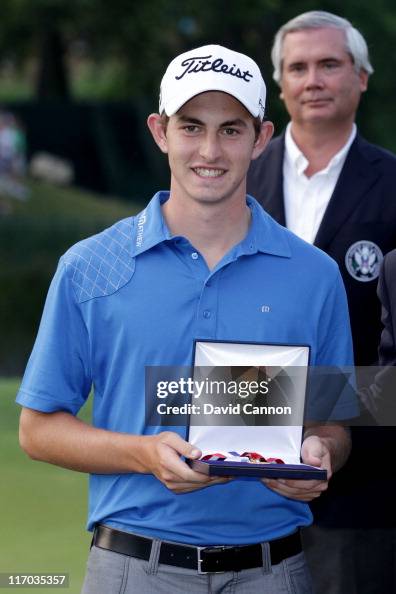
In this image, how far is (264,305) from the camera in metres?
3.48

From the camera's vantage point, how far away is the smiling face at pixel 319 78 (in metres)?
5.53

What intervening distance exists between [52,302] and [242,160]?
0.60 meters

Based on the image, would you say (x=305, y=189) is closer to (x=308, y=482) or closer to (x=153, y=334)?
(x=153, y=334)

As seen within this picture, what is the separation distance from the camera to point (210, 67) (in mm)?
3541

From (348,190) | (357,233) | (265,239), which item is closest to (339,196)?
(348,190)

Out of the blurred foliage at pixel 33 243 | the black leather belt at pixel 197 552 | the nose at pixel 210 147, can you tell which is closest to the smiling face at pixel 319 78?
the nose at pixel 210 147

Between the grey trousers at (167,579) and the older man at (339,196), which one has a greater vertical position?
the older man at (339,196)

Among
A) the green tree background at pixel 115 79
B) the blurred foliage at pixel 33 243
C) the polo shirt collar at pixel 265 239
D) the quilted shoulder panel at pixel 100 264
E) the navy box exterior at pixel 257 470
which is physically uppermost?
the green tree background at pixel 115 79

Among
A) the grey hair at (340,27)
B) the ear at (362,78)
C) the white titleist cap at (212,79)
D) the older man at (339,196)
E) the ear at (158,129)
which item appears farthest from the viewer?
the ear at (362,78)

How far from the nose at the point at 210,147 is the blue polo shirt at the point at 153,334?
22 cm

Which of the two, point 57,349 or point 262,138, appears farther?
point 262,138

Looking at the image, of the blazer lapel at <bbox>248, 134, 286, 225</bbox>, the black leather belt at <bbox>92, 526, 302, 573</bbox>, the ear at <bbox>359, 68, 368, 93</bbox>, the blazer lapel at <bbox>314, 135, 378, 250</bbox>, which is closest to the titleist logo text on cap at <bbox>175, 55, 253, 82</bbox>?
the black leather belt at <bbox>92, 526, 302, 573</bbox>

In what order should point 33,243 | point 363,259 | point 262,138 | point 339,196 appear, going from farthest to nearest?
point 33,243
point 339,196
point 363,259
point 262,138

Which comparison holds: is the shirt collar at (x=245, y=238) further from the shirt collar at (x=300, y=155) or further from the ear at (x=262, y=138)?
the shirt collar at (x=300, y=155)
